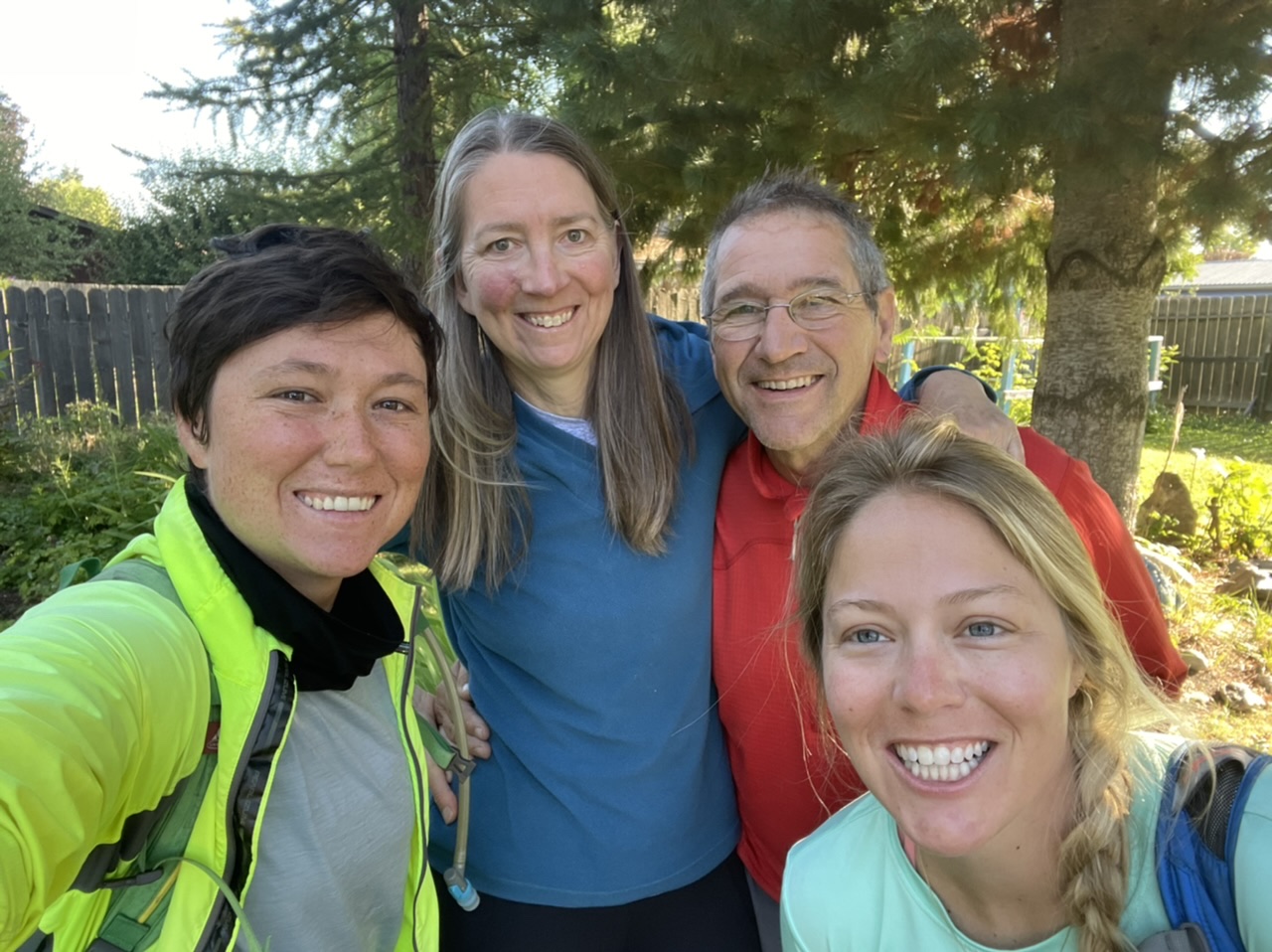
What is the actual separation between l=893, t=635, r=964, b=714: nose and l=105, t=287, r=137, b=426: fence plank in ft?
36.9

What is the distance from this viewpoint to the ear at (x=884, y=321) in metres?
2.22

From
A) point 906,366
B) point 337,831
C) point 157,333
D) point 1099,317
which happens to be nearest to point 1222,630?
point 1099,317

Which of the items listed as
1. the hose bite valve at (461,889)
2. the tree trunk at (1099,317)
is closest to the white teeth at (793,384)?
the hose bite valve at (461,889)

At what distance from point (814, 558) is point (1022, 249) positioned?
4.84 metres

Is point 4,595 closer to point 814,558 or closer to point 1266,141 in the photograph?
point 814,558

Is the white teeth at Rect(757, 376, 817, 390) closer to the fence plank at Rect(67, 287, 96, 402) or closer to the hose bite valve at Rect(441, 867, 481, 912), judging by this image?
the hose bite valve at Rect(441, 867, 481, 912)

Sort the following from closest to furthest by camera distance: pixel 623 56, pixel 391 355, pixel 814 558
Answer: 1. pixel 391 355
2. pixel 814 558
3. pixel 623 56

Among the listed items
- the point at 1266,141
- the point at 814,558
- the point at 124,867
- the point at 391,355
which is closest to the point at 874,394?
the point at 814,558

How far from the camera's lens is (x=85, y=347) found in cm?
1038

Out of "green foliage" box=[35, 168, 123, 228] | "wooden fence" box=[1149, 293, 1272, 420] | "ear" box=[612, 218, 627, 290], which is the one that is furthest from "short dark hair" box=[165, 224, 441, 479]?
"green foliage" box=[35, 168, 123, 228]

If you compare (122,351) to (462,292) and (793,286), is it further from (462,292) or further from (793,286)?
(793,286)

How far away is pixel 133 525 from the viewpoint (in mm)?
5719

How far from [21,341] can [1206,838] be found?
11.8m

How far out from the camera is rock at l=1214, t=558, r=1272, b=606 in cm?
530
